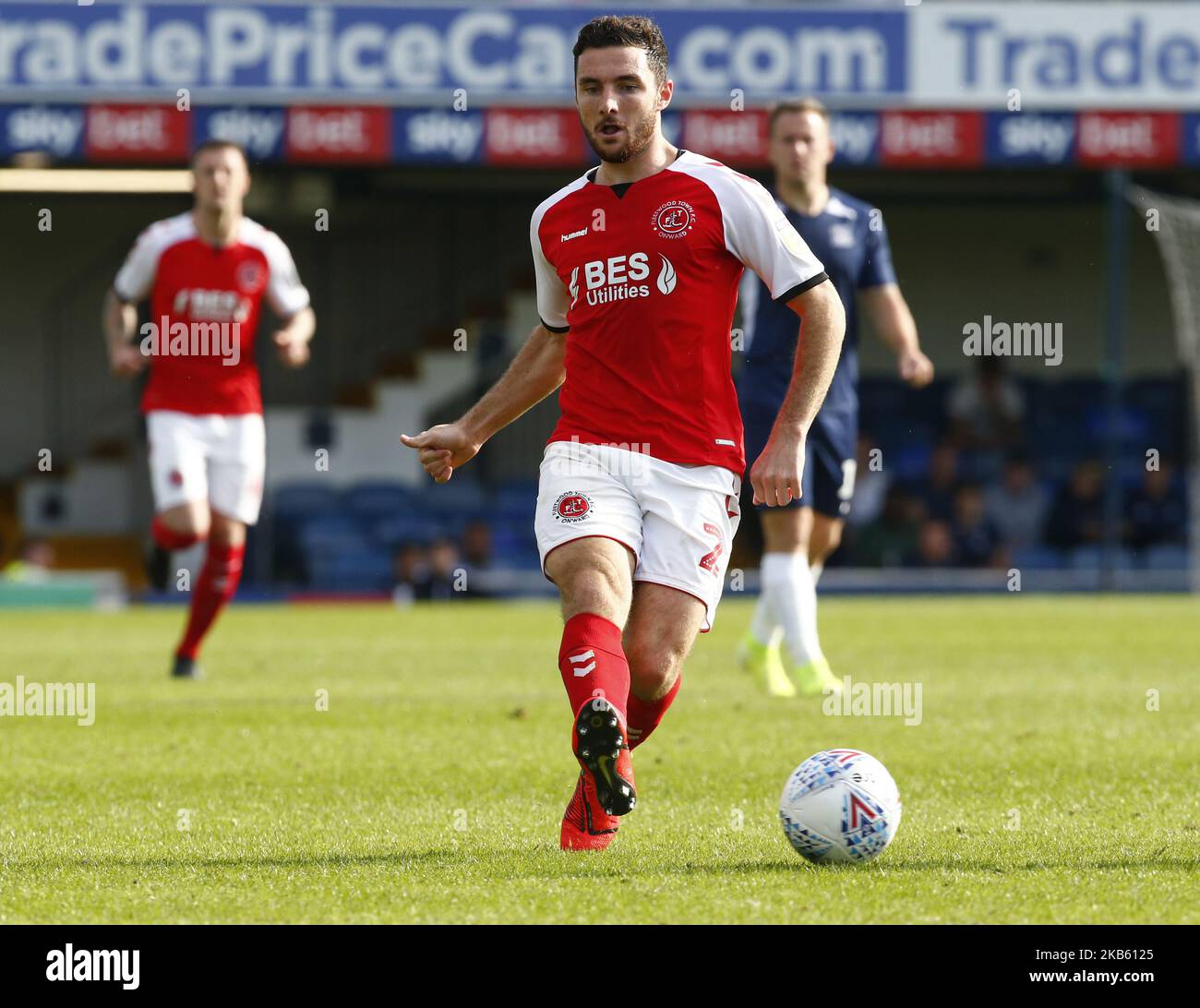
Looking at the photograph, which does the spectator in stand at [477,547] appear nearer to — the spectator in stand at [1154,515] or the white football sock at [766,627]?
the spectator in stand at [1154,515]

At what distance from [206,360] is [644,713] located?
5.36m

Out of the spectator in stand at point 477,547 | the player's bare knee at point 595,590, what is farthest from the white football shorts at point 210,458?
the spectator in stand at point 477,547

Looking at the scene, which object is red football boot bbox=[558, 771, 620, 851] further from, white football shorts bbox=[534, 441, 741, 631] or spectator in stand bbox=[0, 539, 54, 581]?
spectator in stand bbox=[0, 539, 54, 581]

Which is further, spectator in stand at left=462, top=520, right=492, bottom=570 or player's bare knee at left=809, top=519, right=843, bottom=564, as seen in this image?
spectator in stand at left=462, top=520, right=492, bottom=570

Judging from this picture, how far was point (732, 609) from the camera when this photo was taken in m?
17.9

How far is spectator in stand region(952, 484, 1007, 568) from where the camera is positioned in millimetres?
20078

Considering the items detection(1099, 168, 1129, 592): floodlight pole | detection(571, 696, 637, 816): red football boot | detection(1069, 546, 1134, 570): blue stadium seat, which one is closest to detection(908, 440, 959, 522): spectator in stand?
detection(1069, 546, 1134, 570): blue stadium seat

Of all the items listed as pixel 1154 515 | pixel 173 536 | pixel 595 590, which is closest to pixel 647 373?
pixel 595 590

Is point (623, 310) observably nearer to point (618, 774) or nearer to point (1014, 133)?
point (618, 774)

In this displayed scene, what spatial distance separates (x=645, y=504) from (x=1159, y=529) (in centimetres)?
1656

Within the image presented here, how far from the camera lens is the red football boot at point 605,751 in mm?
4484

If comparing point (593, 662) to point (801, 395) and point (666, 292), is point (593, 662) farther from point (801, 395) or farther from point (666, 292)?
point (666, 292)

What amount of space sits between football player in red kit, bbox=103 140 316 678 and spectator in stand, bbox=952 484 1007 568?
1132cm

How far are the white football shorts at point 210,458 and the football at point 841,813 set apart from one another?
557cm
